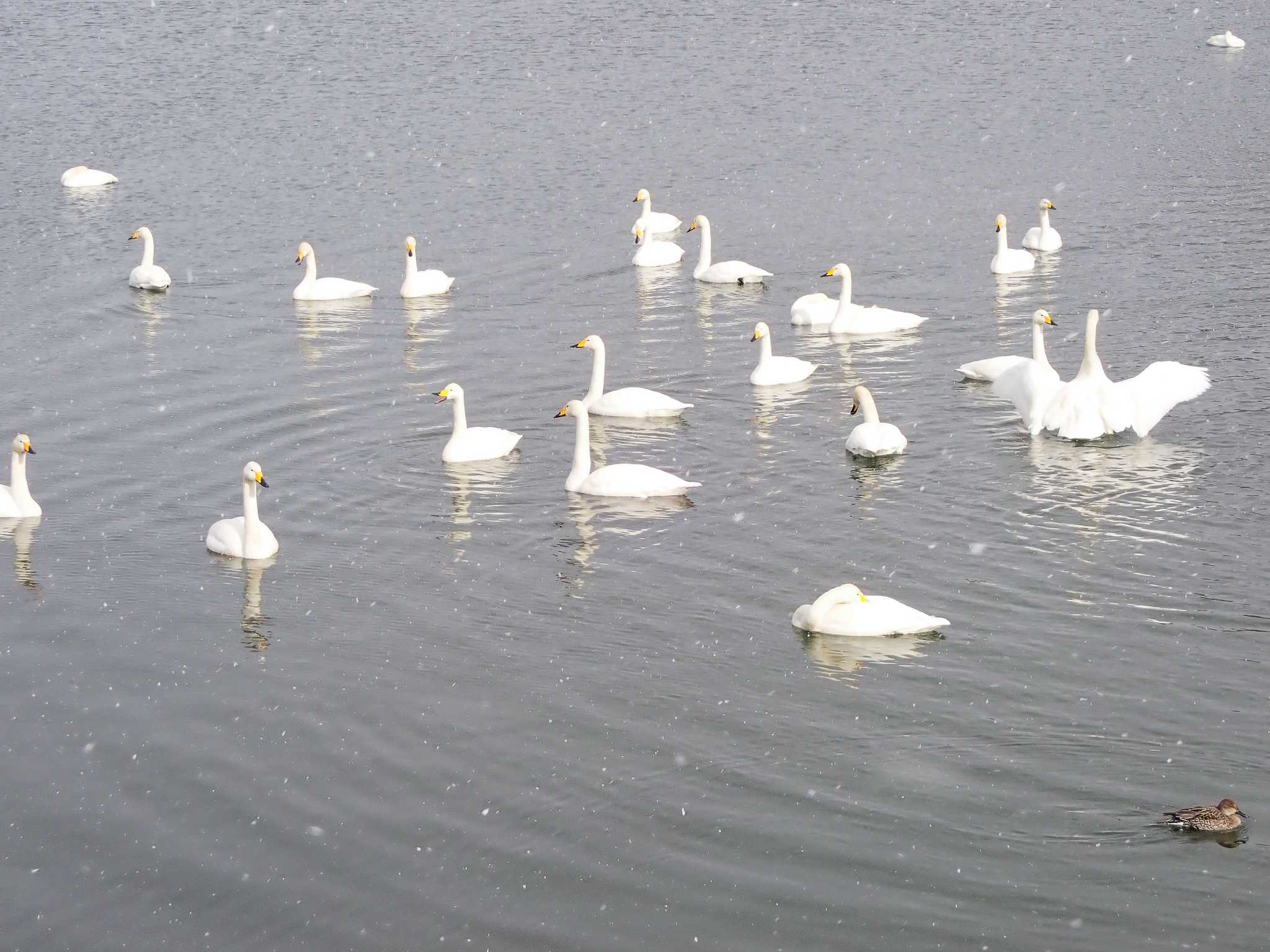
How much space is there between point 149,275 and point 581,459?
39.5ft

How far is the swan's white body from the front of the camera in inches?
1022

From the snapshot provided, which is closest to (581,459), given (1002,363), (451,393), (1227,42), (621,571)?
(451,393)

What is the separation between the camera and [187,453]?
21266mm

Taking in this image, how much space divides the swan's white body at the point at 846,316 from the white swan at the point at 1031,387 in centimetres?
356

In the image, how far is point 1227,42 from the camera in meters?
48.0

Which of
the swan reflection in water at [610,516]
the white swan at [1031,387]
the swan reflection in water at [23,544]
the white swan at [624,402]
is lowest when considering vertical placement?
the swan reflection in water at [23,544]

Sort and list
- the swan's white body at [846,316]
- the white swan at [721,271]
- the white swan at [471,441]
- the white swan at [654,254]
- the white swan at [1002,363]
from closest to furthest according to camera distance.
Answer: the white swan at [471,441], the white swan at [1002,363], the swan's white body at [846,316], the white swan at [721,271], the white swan at [654,254]

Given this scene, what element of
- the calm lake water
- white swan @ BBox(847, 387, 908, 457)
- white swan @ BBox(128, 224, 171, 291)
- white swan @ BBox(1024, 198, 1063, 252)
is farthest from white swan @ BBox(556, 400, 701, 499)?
white swan @ BBox(1024, 198, 1063, 252)

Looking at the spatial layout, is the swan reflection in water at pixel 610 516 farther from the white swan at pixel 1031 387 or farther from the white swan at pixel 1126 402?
the white swan at pixel 1126 402

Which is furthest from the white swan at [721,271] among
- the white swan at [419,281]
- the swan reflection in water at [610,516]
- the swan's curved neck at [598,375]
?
the swan reflection in water at [610,516]

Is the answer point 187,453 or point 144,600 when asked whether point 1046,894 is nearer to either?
point 144,600

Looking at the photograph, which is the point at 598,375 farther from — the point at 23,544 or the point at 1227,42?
the point at 1227,42

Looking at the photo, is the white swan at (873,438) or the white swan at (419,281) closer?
the white swan at (873,438)

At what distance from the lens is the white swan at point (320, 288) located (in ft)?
94.0
